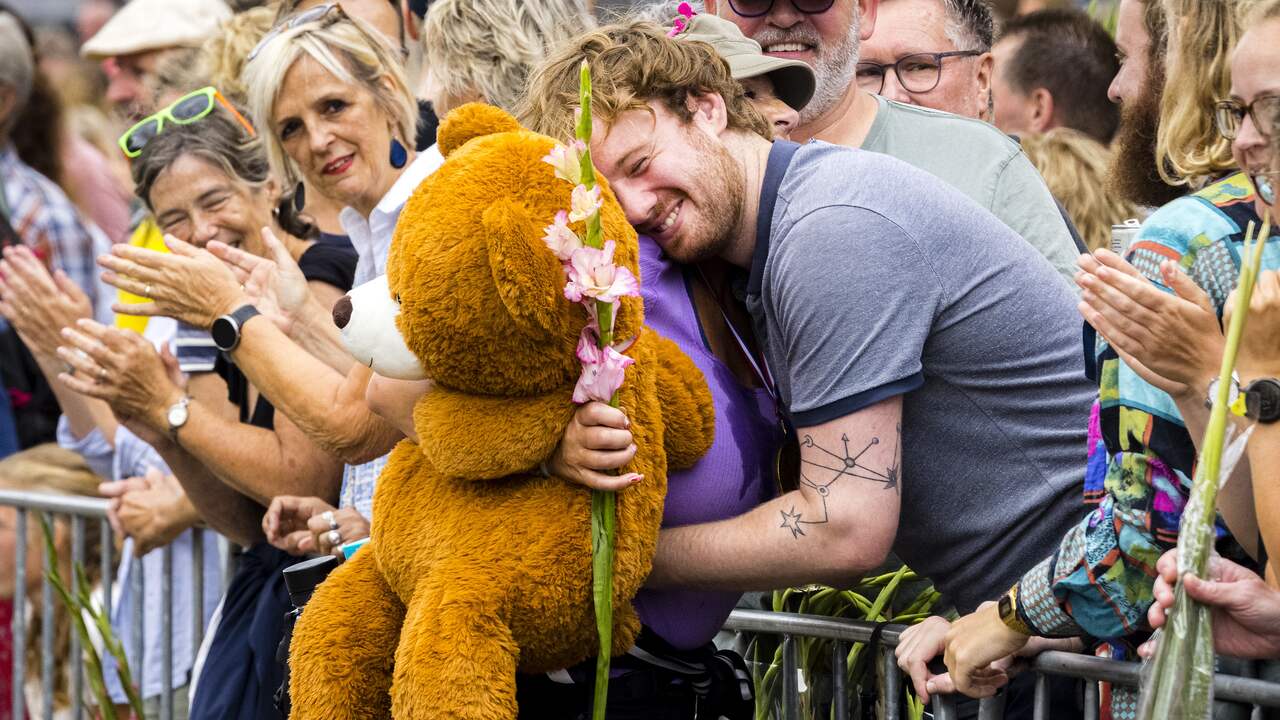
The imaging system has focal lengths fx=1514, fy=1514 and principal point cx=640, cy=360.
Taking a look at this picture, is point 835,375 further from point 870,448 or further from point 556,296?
point 556,296

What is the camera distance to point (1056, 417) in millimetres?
2549

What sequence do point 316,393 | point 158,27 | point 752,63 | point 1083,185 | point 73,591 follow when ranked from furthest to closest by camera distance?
1. point 158,27
2. point 73,591
3. point 1083,185
4. point 316,393
5. point 752,63

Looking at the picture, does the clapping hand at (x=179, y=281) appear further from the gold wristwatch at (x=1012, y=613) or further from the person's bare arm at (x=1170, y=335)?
the person's bare arm at (x=1170, y=335)

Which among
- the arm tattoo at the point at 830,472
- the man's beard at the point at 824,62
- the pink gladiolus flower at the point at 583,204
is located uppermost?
the man's beard at the point at 824,62

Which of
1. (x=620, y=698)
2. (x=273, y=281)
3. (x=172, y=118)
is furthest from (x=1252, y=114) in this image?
(x=172, y=118)

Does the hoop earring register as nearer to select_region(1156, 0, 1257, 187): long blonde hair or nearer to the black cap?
select_region(1156, 0, 1257, 187): long blonde hair

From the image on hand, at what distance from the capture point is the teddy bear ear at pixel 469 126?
237 cm

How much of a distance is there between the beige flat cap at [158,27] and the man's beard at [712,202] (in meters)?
3.97

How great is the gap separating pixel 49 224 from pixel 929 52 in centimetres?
368

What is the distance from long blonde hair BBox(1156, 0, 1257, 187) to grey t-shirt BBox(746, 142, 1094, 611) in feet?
0.96

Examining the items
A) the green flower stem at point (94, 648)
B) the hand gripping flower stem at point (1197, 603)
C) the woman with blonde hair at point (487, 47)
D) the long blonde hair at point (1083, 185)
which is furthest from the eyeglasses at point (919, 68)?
the hand gripping flower stem at point (1197, 603)

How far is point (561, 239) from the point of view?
2143 mm

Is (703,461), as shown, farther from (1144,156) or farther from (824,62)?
(824,62)

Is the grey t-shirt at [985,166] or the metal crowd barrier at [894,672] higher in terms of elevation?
the grey t-shirt at [985,166]
